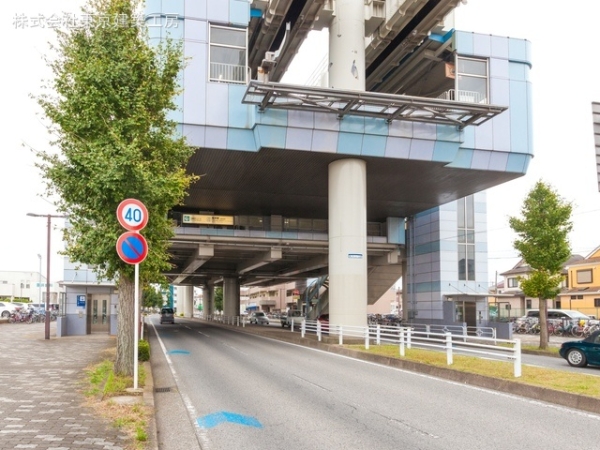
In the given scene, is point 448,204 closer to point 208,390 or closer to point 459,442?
point 208,390

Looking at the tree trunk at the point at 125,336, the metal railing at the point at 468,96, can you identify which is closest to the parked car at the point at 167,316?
the metal railing at the point at 468,96

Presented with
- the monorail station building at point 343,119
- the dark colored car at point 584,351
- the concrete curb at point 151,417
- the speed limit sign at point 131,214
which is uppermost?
the monorail station building at point 343,119

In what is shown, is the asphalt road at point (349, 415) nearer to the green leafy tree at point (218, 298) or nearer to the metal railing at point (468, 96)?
the metal railing at point (468, 96)

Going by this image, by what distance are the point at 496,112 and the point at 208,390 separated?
19.4m

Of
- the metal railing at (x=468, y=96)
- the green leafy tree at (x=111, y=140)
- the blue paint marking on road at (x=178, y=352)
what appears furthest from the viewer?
the metal railing at (x=468, y=96)

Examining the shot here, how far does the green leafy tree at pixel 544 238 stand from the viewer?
24.5 meters

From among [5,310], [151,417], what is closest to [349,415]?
[151,417]

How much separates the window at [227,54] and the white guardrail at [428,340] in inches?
495

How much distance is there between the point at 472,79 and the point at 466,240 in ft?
47.7

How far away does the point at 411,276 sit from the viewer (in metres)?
42.3

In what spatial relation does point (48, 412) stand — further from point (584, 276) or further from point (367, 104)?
point (584, 276)

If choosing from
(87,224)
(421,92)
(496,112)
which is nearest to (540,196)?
(496,112)

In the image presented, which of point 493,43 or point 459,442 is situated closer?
point 459,442

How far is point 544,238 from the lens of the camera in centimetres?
2450
